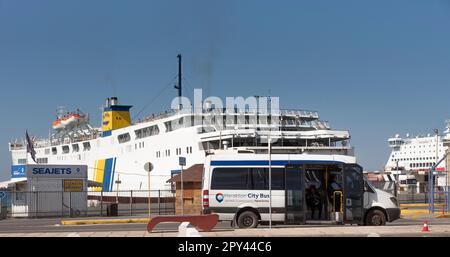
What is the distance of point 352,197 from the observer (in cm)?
1919

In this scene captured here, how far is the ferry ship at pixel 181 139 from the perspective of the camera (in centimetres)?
5138

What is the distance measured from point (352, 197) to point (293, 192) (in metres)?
1.78

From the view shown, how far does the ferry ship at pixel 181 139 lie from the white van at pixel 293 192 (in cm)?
2122

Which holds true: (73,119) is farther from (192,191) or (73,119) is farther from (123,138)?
(192,191)

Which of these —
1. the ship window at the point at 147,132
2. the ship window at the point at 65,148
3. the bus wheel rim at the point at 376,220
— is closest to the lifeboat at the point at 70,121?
the ship window at the point at 65,148

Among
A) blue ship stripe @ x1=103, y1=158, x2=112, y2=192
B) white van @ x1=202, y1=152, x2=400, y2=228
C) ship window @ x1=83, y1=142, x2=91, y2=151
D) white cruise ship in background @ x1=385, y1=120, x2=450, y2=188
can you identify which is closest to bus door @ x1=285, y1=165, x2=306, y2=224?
white van @ x1=202, y1=152, x2=400, y2=228

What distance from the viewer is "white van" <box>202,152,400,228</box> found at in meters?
19.2

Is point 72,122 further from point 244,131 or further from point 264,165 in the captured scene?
point 264,165

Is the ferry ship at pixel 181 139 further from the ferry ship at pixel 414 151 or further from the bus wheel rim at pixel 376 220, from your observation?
the ferry ship at pixel 414 151

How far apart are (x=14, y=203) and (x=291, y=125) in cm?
2942

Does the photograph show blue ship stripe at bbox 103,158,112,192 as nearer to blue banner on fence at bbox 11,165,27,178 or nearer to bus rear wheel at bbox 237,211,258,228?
blue banner on fence at bbox 11,165,27,178

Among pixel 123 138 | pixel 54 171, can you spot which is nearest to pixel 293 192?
pixel 54 171
